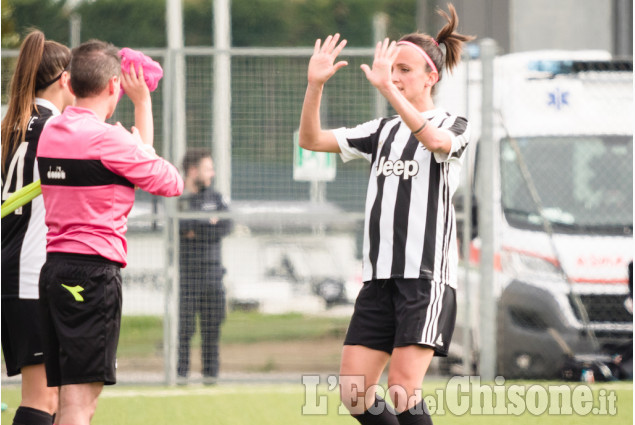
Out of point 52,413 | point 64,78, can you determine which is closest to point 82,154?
point 64,78

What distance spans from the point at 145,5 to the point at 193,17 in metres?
2.73

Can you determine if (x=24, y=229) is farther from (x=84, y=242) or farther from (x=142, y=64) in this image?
(x=142, y=64)

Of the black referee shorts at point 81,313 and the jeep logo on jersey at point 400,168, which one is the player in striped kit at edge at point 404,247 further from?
the black referee shorts at point 81,313

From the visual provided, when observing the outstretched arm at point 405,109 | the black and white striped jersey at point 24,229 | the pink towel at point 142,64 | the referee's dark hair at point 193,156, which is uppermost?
the pink towel at point 142,64

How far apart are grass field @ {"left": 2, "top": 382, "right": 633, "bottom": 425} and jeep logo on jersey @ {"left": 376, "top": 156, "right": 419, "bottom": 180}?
7.95ft

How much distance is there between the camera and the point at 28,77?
4.90 m

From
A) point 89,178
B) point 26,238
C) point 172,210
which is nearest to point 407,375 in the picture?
point 89,178

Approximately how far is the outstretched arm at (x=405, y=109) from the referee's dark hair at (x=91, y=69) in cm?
108

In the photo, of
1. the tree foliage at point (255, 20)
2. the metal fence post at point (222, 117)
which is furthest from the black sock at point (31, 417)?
the tree foliage at point (255, 20)

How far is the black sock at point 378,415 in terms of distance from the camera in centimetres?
470

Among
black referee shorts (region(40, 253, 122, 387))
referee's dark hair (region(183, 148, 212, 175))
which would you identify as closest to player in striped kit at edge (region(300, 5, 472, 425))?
black referee shorts (region(40, 253, 122, 387))

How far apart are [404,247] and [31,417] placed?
186cm

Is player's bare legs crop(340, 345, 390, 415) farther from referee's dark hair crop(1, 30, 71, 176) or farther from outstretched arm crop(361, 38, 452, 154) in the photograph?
referee's dark hair crop(1, 30, 71, 176)

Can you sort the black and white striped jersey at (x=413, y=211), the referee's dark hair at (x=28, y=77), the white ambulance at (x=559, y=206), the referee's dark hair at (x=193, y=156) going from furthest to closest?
the white ambulance at (x=559, y=206) → the referee's dark hair at (x=193, y=156) → the referee's dark hair at (x=28, y=77) → the black and white striped jersey at (x=413, y=211)
